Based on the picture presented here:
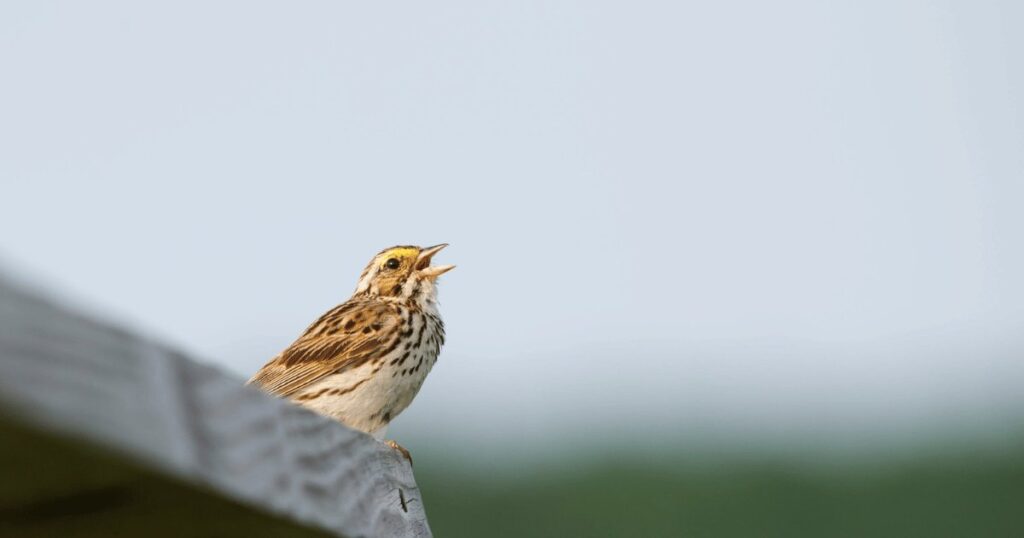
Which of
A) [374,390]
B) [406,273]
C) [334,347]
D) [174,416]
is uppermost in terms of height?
[406,273]

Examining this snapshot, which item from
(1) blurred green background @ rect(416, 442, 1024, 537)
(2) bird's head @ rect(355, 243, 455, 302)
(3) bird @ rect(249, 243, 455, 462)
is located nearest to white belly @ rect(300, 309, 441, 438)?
(3) bird @ rect(249, 243, 455, 462)

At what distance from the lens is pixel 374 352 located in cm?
655

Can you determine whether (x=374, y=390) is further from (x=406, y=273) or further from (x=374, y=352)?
(x=406, y=273)

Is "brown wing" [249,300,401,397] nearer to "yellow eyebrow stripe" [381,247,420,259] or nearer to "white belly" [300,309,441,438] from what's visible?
"white belly" [300,309,441,438]

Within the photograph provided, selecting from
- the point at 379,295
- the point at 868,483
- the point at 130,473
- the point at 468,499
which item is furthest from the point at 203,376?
the point at 868,483

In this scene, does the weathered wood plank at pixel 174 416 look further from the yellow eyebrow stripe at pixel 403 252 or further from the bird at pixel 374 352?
the yellow eyebrow stripe at pixel 403 252

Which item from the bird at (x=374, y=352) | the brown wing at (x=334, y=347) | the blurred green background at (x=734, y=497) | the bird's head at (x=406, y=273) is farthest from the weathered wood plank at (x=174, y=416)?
the blurred green background at (x=734, y=497)

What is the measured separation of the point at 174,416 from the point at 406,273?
569cm

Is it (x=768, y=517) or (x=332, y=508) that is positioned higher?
(x=768, y=517)

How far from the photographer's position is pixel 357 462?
2604 millimetres

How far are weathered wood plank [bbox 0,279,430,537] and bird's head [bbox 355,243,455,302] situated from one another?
185 inches

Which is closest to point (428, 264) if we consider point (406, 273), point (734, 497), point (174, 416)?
point (406, 273)

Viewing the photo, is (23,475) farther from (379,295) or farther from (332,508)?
(379,295)

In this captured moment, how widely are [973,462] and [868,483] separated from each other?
0.61 meters
